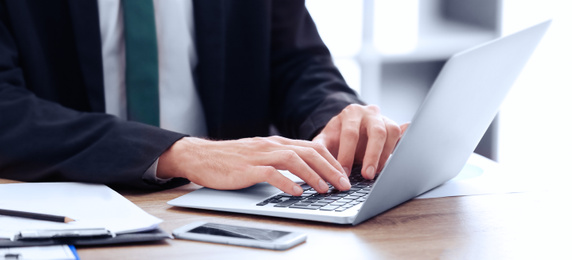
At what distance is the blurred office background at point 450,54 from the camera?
264 cm

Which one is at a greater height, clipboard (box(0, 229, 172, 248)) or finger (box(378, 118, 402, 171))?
clipboard (box(0, 229, 172, 248))

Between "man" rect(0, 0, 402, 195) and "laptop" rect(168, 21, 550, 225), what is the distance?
0.03m

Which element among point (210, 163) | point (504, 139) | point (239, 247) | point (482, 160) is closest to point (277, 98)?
point (482, 160)

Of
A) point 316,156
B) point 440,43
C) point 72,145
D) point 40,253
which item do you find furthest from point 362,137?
point 440,43

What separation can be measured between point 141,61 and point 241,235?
728 mm

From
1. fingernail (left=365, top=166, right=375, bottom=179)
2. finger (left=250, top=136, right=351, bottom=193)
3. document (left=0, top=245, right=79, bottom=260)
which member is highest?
document (left=0, top=245, right=79, bottom=260)

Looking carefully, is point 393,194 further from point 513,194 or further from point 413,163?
point 513,194

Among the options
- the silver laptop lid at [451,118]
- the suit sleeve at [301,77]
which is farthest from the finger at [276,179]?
the suit sleeve at [301,77]

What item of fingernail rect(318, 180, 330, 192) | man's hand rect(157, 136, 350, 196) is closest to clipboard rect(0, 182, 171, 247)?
man's hand rect(157, 136, 350, 196)

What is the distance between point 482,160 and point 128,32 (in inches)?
28.7

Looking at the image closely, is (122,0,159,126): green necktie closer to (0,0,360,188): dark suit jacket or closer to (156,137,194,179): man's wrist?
(0,0,360,188): dark suit jacket

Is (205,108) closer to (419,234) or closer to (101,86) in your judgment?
(101,86)

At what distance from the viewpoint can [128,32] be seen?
3.86ft

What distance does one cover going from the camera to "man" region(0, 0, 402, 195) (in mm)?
790
